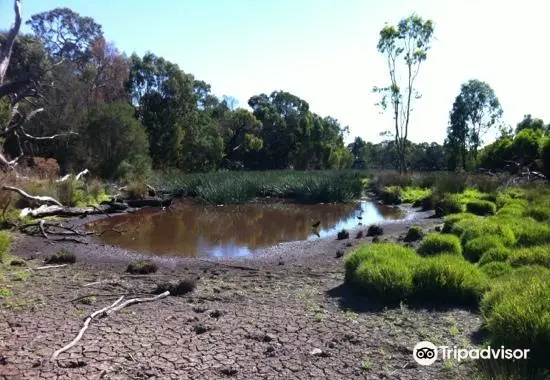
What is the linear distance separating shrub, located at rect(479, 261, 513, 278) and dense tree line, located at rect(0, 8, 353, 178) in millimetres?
10424

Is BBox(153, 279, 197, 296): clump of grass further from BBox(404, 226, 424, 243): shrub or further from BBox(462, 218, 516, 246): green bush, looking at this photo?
BBox(404, 226, 424, 243): shrub

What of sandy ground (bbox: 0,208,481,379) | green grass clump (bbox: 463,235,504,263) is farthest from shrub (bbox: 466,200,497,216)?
sandy ground (bbox: 0,208,481,379)

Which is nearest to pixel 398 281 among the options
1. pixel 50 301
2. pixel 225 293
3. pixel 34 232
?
pixel 225 293

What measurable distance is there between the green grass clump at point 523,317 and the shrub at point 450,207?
45.6ft

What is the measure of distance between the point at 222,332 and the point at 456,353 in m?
2.27

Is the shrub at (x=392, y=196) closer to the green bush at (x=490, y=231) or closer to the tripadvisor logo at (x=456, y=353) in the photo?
the green bush at (x=490, y=231)

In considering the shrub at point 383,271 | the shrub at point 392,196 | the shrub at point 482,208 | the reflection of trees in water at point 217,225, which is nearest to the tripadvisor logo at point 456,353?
the shrub at point 383,271

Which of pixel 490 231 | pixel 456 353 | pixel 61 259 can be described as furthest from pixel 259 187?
pixel 456 353

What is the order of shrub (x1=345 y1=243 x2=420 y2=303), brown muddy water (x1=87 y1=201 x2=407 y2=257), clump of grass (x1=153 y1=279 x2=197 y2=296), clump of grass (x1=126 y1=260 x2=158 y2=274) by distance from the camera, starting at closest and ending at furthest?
shrub (x1=345 y1=243 x2=420 y2=303)
clump of grass (x1=153 y1=279 x2=197 y2=296)
clump of grass (x1=126 y1=260 x2=158 y2=274)
brown muddy water (x1=87 y1=201 x2=407 y2=257)

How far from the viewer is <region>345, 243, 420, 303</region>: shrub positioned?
6168mm

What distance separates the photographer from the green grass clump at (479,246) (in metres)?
7.82

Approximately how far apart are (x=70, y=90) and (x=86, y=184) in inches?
481

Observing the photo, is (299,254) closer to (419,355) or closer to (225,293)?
(225,293)

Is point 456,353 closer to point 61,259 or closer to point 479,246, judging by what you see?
point 479,246
